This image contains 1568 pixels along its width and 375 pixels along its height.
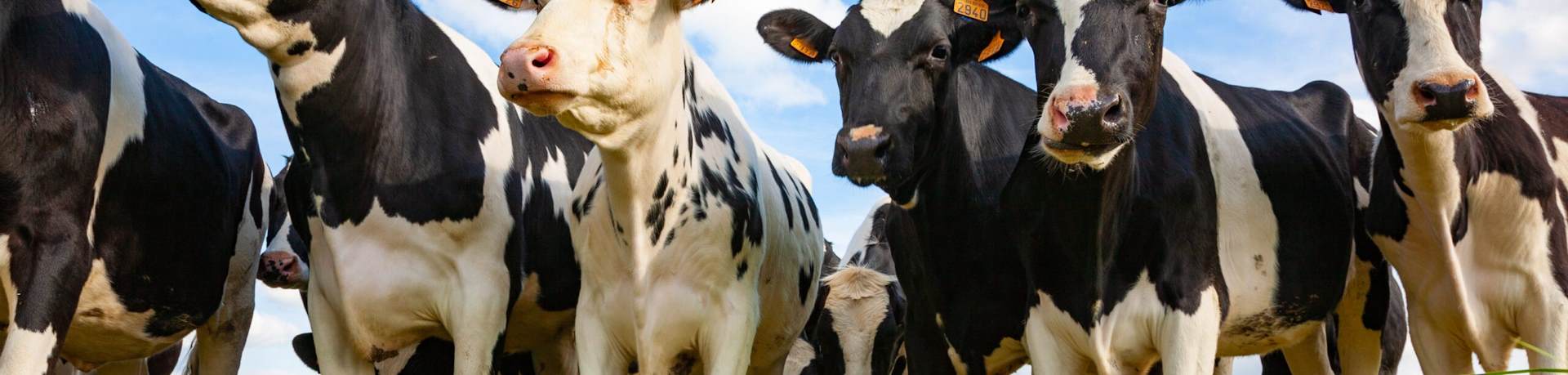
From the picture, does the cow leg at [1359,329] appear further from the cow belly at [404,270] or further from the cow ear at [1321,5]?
the cow belly at [404,270]

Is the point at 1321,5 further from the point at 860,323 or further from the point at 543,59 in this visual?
the point at 860,323

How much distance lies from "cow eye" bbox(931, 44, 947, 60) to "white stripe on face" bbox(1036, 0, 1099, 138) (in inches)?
39.0

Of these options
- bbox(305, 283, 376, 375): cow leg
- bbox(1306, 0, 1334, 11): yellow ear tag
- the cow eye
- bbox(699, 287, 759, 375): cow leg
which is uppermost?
bbox(1306, 0, 1334, 11): yellow ear tag

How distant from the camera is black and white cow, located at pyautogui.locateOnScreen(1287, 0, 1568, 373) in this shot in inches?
247

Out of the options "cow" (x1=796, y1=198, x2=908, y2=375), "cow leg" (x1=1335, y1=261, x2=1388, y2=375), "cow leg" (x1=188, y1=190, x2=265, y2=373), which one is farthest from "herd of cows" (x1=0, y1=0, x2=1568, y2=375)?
"cow" (x1=796, y1=198, x2=908, y2=375)

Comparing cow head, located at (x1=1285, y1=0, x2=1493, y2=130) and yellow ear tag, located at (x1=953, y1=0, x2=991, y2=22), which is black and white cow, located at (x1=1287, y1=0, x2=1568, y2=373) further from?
yellow ear tag, located at (x1=953, y1=0, x2=991, y2=22)

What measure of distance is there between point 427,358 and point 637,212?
Result: 221cm

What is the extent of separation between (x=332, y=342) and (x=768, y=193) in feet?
6.63

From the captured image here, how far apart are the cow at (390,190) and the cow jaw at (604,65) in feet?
3.40

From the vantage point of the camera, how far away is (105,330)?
25.7 feet

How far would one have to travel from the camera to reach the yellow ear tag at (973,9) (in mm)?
7059

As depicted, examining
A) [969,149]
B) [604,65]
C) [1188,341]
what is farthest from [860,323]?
[604,65]

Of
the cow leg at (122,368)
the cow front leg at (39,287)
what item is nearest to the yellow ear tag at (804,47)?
the cow front leg at (39,287)

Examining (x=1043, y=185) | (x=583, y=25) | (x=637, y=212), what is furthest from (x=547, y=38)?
(x=1043, y=185)
